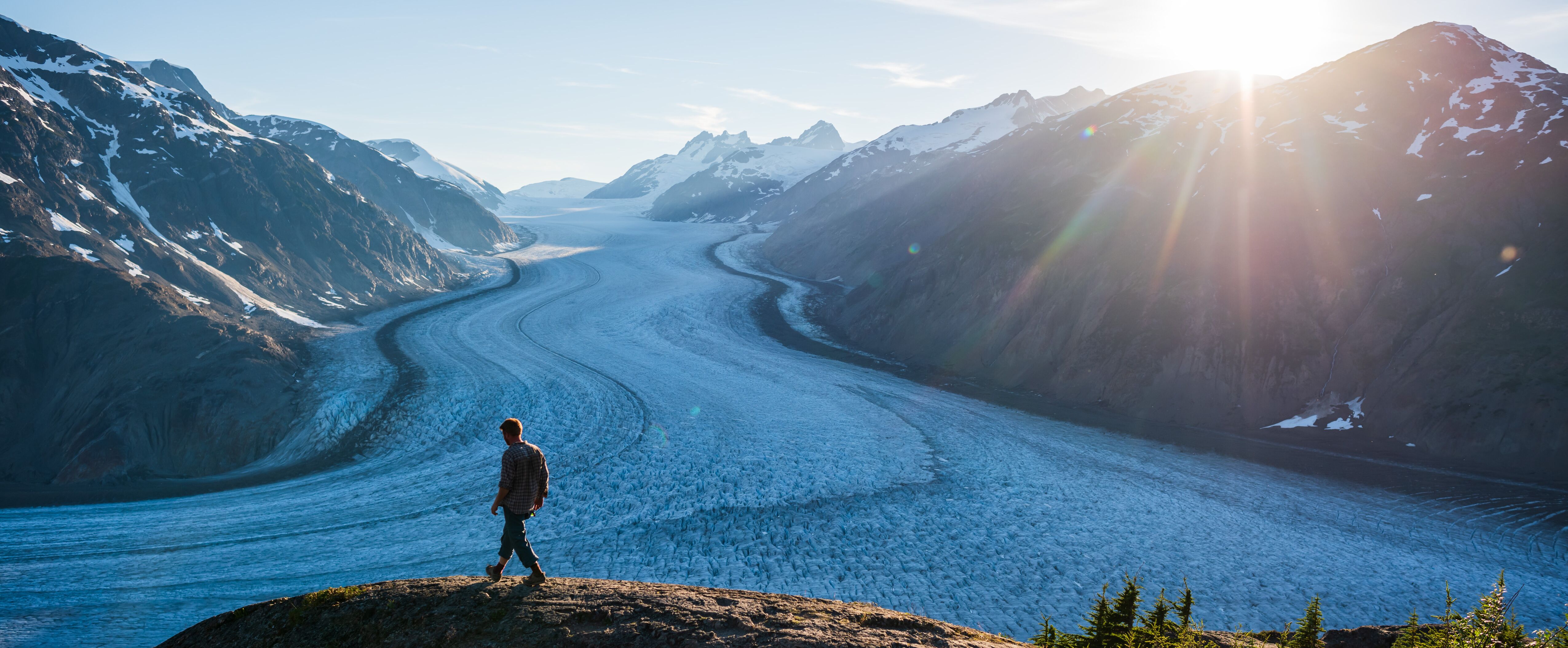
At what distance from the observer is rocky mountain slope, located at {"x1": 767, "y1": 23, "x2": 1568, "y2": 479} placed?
2594 centimetres

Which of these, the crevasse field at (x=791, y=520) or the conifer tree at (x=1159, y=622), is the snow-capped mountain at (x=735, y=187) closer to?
the crevasse field at (x=791, y=520)

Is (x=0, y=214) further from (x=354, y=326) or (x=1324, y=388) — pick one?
(x=1324, y=388)

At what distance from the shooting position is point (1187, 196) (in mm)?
38500

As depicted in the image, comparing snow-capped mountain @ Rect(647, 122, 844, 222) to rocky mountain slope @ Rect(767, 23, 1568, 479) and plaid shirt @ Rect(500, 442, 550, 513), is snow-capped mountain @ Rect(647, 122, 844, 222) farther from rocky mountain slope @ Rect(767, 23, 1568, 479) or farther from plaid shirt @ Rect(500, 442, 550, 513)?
plaid shirt @ Rect(500, 442, 550, 513)

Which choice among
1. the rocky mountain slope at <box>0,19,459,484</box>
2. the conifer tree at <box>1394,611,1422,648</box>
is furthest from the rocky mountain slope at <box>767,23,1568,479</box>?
the rocky mountain slope at <box>0,19,459,484</box>

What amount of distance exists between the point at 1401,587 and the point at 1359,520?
390 centimetres

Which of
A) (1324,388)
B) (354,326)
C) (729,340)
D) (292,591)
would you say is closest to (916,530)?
(292,591)

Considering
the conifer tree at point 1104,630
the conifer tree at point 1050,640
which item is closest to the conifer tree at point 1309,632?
the conifer tree at point 1104,630

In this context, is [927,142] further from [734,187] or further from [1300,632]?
[1300,632]

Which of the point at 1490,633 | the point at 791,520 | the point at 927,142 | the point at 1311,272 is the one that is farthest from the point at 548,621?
the point at 927,142

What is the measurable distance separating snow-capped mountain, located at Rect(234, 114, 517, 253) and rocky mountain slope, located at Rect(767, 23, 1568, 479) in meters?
51.3

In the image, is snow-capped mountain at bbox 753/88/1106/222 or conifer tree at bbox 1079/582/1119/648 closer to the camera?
conifer tree at bbox 1079/582/1119/648

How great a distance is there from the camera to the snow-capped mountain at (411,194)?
261 feet

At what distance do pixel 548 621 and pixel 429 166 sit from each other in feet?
588
